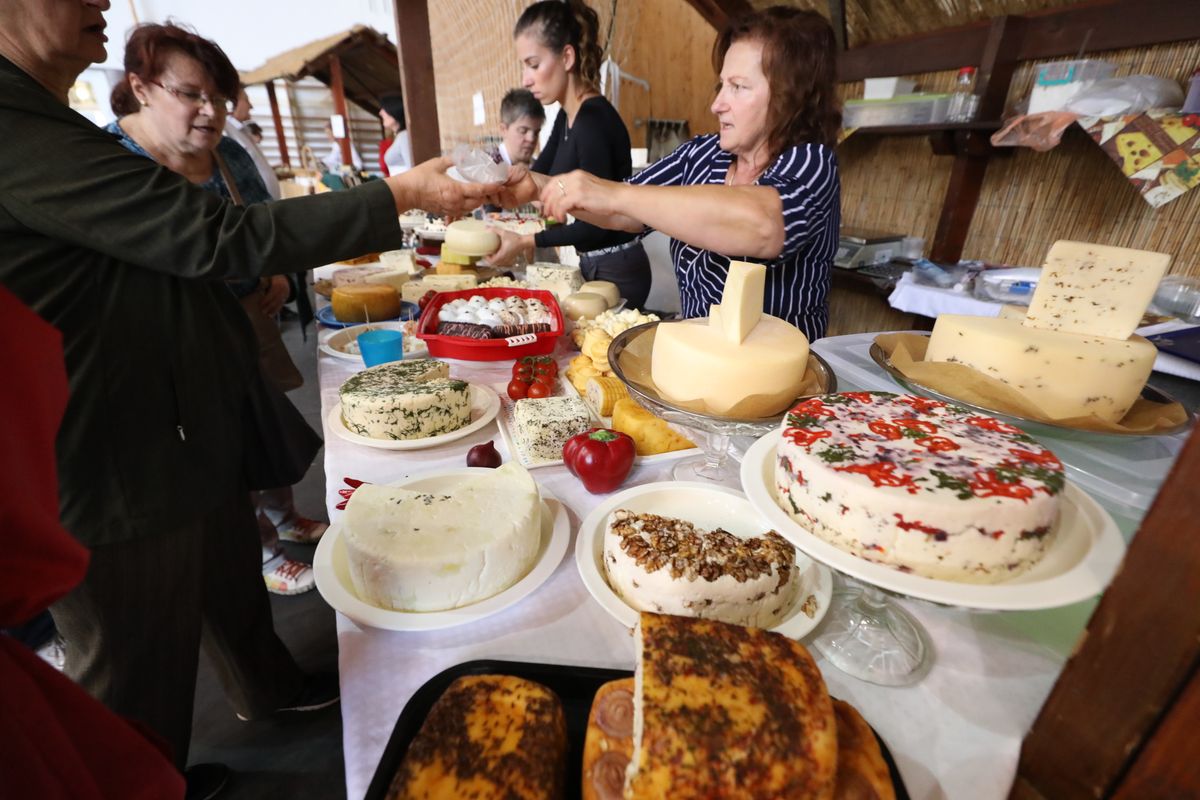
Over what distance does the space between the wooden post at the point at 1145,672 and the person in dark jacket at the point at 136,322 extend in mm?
1466

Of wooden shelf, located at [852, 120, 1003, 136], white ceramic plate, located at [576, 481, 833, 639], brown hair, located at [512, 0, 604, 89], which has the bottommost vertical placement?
white ceramic plate, located at [576, 481, 833, 639]

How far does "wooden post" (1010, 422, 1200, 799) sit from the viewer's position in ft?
1.53

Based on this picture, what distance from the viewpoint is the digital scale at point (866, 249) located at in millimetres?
4199

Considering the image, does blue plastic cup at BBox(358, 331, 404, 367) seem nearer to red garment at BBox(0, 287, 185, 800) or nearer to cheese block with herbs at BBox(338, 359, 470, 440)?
cheese block with herbs at BBox(338, 359, 470, 440)

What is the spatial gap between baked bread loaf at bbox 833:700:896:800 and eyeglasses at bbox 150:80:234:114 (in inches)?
108

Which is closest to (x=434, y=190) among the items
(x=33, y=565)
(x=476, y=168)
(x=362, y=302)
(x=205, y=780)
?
(x=476, y=168)

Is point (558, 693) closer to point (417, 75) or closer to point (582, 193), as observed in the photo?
point (582, 193)

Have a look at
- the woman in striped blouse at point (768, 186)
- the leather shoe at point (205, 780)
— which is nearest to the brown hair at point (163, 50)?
the woman in striped blouse at point (768, 186)

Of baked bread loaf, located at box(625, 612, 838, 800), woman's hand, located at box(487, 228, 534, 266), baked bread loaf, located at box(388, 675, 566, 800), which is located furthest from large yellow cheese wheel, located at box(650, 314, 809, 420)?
woman's hand, located at box(487, 228, 534, 266)

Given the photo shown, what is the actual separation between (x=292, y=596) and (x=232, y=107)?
215cm

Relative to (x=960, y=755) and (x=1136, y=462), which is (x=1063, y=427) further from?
(x=960, y=755)

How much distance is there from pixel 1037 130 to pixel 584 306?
3119mm

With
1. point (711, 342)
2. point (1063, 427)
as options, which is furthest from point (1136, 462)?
point (711, 342)

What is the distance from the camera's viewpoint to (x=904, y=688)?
0.79 m
